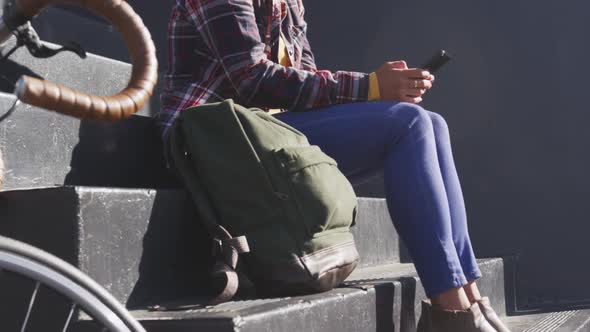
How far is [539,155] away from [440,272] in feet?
8.06

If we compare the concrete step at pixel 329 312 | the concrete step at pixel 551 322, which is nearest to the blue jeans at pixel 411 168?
the concrete step at pixel 329 312

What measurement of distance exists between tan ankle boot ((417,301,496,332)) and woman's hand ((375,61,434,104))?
47 centimetres

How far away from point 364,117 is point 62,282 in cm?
110

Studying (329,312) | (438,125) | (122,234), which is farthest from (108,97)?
(438,125)

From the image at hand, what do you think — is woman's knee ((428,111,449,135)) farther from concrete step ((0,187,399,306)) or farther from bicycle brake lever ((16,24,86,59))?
bicycle brake lever ((16,24,86,59))

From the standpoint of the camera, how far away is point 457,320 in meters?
1.85

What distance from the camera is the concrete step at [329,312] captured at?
1412 mm

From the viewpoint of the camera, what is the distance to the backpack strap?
165 cm

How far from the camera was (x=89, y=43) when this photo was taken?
13.9 feet

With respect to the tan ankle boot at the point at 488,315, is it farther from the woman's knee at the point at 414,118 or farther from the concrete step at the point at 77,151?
the concrete step at the point at 77,151

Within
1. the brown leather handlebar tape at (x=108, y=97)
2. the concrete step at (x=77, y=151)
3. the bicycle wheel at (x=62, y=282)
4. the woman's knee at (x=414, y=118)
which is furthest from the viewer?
the woman's knee at (x=414, y=118)

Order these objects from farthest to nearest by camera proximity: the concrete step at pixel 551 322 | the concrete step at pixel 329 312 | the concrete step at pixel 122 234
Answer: the concrete step at pixel 551 322 → the concrete step at pixel 122 234 → the concrete step at pixel 329 312

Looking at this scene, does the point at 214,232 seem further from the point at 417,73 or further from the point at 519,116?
the point at 519,116

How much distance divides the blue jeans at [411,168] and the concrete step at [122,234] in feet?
1.16
